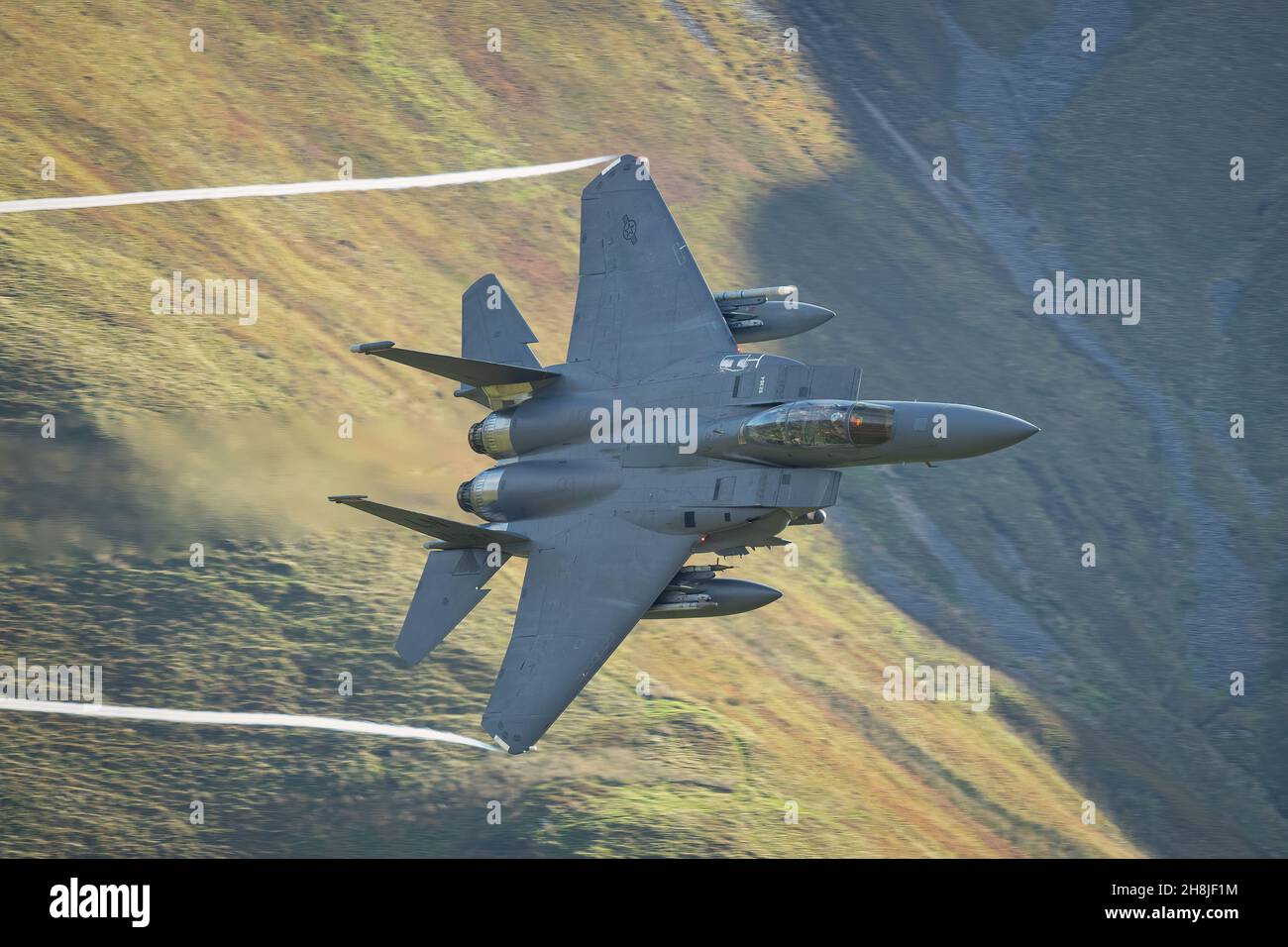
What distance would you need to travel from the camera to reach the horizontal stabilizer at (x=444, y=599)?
2998 cm

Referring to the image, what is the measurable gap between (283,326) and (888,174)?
30233mm

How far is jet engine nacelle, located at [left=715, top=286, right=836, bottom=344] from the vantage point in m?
31.0

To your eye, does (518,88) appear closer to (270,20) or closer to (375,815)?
(270,20)

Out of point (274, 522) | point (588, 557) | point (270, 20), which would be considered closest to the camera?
point (588, 557)

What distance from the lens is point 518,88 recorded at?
66.5 meters

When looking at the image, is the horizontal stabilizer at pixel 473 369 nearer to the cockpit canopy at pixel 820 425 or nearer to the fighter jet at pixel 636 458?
the fighter jet at pixel 636 458

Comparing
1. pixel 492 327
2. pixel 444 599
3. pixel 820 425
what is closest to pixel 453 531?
pixel 444 599

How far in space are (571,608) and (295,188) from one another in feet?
111

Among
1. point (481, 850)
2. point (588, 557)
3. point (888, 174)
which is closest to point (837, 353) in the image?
Answer: point (888, 174)

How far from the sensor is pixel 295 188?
2287 inches

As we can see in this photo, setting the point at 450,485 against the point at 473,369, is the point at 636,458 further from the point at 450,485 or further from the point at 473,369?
the point at 450,485

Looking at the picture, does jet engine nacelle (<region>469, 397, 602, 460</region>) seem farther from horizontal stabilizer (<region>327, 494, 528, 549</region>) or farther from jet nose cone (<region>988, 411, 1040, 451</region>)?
jet nose cone (<region>988, 411, 1040, 451</region>)

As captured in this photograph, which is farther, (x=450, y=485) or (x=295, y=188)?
(x=295, y=188)

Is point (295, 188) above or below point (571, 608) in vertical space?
above
